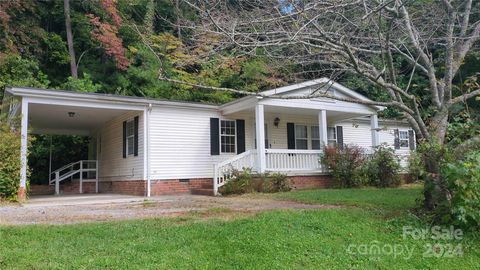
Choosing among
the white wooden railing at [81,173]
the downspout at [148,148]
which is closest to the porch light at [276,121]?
the downspout at [148,148]

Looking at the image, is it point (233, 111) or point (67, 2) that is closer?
point (233, 111)

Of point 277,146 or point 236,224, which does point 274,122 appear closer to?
point 277,146

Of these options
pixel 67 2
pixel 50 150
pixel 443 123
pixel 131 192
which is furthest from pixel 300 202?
pixel 67 2

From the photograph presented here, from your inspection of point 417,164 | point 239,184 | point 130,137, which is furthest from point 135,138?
point 417,164

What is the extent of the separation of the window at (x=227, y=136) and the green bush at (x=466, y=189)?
10.5m

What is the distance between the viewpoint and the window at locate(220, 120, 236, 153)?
626 inches

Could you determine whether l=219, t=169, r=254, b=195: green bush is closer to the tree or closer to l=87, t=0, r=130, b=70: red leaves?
the tree

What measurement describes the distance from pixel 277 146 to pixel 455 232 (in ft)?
37.2

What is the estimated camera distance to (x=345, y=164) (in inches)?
599

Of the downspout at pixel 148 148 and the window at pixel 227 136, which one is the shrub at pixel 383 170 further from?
the downspout at pixel 148 148

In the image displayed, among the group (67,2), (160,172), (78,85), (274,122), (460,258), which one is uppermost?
(67,2)

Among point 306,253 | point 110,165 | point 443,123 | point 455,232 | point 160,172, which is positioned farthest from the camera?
point 110,165

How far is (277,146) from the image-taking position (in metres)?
17.4

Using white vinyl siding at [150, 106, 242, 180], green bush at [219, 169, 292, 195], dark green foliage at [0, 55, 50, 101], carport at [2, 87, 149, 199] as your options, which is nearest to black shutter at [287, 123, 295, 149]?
white vinyl siding at [150, 106, 242, 180]
